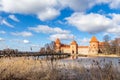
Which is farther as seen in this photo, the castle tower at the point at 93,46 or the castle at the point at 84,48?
the castle at the point at 84,48

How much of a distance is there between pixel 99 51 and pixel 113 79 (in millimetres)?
121387

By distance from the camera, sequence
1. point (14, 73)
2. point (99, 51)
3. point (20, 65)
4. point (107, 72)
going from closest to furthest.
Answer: point (107, 72) → point (14, 73) → point (20, 65) → point (99, 51)

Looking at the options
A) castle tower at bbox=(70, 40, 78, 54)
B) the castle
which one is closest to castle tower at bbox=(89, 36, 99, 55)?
the castle

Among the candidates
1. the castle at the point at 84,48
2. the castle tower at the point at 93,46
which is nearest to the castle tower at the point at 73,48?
the castle at the point at 84,48

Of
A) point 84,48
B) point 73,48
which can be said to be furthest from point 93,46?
point 73,48

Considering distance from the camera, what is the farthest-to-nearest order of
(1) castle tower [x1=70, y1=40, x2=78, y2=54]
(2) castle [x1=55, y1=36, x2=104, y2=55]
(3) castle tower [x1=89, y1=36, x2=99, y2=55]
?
(1) castle tower [x1=70, y1=40, x2=78, y2=54] → (2) castle [x1=55, y1=36, x2=104, y2=55] → (3) castle tower [x1=89, y1=36, x2=99, y2=55]

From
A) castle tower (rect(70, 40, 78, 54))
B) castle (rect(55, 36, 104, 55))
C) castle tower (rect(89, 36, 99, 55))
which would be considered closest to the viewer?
castle tower (rect(89, 36, 99, 55))

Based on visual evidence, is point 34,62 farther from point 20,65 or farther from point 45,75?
point 45,75

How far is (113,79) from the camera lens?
759cm

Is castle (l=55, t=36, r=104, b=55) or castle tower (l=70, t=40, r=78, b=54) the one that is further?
castle tower (l=70, t=40, r=78, b=54)

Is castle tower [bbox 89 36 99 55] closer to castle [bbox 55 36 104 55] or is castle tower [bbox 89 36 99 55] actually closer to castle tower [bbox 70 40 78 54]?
castle [bbox 55 36 104 55]

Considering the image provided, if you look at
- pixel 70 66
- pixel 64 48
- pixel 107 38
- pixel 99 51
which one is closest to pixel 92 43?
pixel 99 51

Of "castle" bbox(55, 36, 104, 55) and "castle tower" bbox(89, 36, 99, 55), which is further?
"castle" bbox(55, 36, 104, 55)

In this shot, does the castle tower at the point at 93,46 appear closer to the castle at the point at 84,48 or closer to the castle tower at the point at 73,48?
the castle at the point at 84,48
